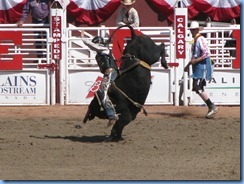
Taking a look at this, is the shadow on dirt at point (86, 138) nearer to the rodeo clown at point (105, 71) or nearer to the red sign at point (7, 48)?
the rodeo clown at point (105, 71)

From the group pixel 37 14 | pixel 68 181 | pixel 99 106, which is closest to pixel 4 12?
pixel 37 14

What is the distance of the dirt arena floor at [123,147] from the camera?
941 cm

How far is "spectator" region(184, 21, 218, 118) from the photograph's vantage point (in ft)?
45.8

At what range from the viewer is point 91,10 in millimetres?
19469

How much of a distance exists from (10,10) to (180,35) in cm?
513

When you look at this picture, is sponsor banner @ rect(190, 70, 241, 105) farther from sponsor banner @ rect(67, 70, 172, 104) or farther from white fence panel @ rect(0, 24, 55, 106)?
white fence panel @ rect(0, 24, 55, 106)

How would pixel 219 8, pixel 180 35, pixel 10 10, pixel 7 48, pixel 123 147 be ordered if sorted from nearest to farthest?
pixel 123 147, pixel 180 35, pixel 7 48, pixel 10 10, pixel 219 8

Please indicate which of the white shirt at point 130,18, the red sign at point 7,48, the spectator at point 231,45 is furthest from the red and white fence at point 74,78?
the white shirt at point 130,18

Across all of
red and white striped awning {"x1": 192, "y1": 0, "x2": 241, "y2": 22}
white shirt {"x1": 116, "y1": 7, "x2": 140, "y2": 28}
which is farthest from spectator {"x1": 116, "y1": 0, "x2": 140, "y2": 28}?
red and white striped awning {"x1": 192, "y1": 0, "x2": 241, "y2": 22}

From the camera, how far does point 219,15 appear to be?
19953 millimetres

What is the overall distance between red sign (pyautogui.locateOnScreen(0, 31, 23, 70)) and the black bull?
4.50 metres

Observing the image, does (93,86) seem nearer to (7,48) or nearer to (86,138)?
(7,48)

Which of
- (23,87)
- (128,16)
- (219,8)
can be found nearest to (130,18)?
(128,16)

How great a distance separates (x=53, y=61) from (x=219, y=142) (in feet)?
16.6
